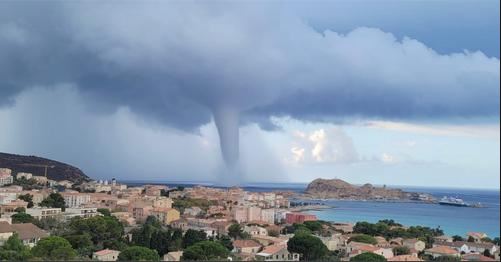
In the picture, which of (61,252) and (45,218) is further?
(45,218)

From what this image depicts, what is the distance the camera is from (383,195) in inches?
3031

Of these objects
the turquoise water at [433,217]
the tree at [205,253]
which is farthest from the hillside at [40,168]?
the tree at [205,253]

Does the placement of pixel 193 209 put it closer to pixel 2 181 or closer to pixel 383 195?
pixel 2 181

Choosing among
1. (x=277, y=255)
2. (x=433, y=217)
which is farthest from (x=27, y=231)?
(x=433, y=217)

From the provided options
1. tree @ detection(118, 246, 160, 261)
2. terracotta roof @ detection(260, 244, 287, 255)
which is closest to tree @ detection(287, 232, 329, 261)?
terracotta roof @ detection(260, 244, 287, 255)

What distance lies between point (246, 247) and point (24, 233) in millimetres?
6917

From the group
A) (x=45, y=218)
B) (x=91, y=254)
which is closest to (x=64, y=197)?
(x=45, y=218)

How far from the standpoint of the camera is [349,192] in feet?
256

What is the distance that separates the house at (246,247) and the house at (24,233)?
19.5ft

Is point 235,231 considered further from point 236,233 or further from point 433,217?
point 433,217

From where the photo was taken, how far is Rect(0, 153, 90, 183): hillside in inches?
2377

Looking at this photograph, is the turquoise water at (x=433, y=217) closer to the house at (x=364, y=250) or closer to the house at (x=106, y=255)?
the house at (x=364, y=250)

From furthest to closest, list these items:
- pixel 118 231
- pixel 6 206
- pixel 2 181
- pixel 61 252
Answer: pixel 2 181, pixel 6 206, pixel 118 231, pixel 61 252

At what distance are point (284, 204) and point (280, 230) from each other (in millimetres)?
28452
